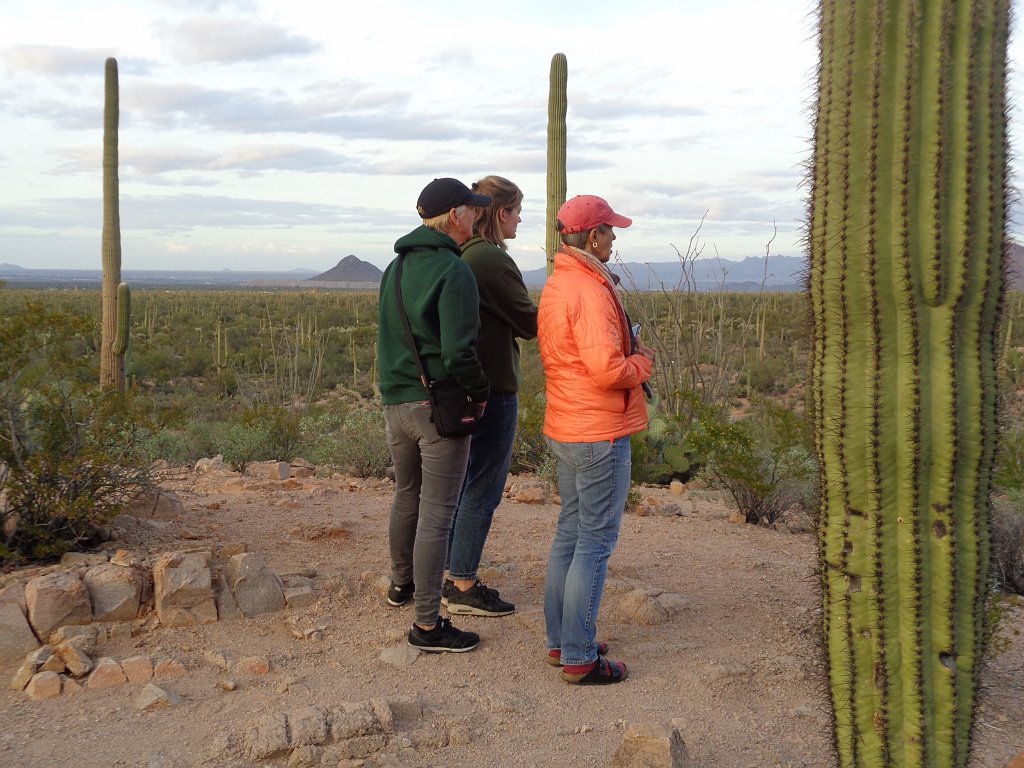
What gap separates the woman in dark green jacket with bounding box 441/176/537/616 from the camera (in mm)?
4215

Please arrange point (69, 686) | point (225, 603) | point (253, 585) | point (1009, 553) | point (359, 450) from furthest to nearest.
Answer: point (359, 450) < point (1009, 553) < point (253, 585) < point (225, 603) < point (69, 686)

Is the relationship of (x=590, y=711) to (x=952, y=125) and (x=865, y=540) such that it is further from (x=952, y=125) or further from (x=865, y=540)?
(x=952, y=125)

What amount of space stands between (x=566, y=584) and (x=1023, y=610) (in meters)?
2.90

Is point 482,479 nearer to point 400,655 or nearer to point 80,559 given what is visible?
point 400,655

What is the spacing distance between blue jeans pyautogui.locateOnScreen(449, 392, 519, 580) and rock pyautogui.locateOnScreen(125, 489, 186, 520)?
6.89ft

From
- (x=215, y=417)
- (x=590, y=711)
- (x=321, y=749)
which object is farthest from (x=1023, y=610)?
(x=215, y=417)

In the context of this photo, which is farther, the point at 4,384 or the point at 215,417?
the point at 215,417

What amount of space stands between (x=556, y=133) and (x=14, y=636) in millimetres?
7689

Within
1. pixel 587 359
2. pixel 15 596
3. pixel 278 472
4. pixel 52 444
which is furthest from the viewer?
pixel 278 472

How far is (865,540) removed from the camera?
2836 mm

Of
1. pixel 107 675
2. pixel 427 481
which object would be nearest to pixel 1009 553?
pixel 427 481

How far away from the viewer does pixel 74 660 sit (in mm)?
3932

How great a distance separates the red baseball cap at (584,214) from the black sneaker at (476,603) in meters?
1.92

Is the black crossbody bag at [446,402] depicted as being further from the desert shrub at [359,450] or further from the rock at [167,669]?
the desert shrub at [359,450]
